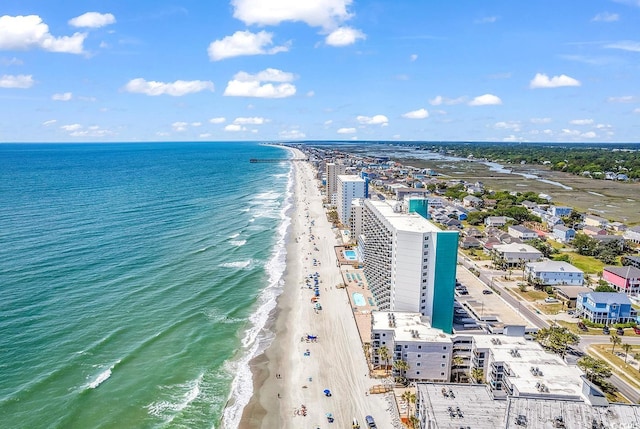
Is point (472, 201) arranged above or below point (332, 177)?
below

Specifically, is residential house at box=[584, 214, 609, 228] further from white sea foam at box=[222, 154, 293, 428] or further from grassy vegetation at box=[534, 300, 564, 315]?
white sea foam at box=[222, 154, 293, 428]

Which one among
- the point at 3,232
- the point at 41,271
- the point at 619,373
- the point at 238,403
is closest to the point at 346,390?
the point at 238,403

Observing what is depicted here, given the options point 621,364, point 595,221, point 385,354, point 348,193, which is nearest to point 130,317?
point 385,354

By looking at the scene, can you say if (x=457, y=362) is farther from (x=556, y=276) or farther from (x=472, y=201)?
(x=472, y=201)

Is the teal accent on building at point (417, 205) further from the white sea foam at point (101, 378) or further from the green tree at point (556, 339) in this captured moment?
the white sea foam at point (101, 378)

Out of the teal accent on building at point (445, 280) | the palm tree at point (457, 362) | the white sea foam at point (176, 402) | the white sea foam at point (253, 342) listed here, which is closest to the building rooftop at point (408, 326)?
the palm tree at point (457, 362)

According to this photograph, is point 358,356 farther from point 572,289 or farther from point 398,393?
point 572,289
